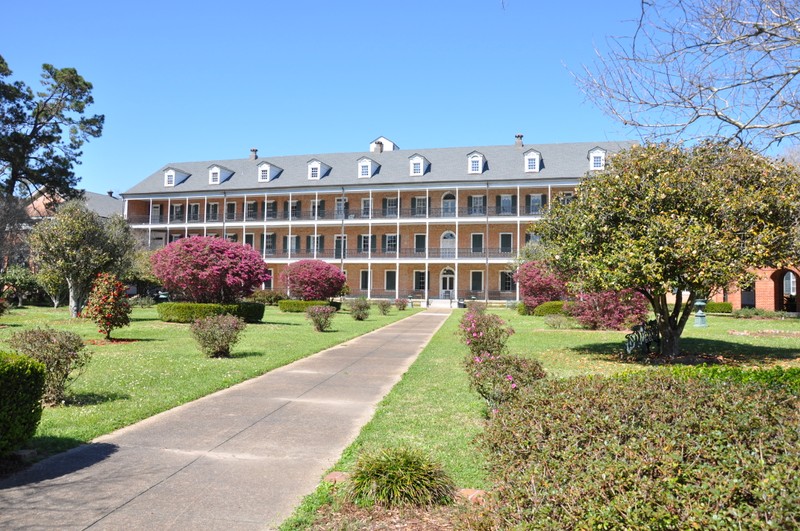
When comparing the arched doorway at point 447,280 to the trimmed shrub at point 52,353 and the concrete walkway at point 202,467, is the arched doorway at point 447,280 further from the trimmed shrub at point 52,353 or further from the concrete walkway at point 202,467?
the trimmed shrub at point 52,353

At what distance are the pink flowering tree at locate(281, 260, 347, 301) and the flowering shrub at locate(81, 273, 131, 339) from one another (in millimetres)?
17879

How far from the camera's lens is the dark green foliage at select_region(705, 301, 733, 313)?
110 ft

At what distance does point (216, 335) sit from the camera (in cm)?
1158

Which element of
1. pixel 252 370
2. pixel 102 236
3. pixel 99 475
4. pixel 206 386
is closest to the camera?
pixel 99 475

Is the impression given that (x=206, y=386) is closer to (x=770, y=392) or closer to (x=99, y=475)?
(x=99, y=475)

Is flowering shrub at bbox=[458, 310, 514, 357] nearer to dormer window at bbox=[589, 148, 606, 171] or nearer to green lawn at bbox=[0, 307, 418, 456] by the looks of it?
green lawn at bbox=[0, 307, 418, 456]

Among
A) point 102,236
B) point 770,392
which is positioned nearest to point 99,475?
point 770,392

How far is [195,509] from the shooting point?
383 centimetres

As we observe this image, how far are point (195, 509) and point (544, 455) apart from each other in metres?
2.38

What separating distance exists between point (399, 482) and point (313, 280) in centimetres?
2932

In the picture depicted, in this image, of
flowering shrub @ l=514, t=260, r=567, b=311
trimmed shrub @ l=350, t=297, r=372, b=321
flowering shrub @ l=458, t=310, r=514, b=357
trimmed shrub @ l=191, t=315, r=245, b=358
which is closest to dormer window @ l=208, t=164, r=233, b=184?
trimmed shrub @ l=350, t=297, r=372, b=321

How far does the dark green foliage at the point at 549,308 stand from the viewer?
28900 millimetres

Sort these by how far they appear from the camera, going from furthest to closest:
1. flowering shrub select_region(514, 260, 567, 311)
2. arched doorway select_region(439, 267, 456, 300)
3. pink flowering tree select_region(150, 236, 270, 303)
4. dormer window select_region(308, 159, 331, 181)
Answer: dormer window select_region(308, 159, 331, 181) → arched doorway select_region(439, 267, 456, 300) → flowering shrub select_region(514, 260, 567, 311) → pink flowering tree select_region(150, 236, 270, 303)

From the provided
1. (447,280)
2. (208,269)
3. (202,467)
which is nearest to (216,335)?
(202,467)
